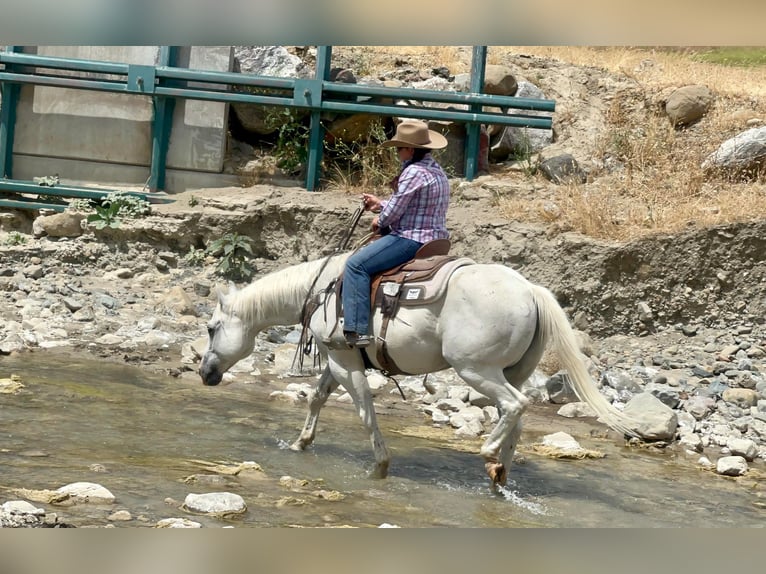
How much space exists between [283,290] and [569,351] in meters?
2.49

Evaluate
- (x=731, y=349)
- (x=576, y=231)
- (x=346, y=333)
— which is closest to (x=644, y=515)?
(x=346, y=333)

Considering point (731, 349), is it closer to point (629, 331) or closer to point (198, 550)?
point (629, 331)

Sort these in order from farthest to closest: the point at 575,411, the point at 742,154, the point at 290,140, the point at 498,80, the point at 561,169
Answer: the point at 498,80 → the point at 290,140 → the point at 561,169 → the point at 742,154 → the point at 575,411

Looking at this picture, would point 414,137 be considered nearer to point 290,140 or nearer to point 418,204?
point 418,204

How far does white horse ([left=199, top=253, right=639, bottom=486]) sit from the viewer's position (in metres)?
6.63

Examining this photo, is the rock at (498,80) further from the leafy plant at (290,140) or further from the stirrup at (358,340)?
the stirrup at (358,340)

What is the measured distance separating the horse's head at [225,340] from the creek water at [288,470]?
52 cm

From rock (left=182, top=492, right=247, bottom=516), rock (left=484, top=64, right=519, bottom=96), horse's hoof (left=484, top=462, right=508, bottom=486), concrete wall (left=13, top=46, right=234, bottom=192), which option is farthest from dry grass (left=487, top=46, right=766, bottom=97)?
rock (left=182, top=492, right=247, bottom=516)

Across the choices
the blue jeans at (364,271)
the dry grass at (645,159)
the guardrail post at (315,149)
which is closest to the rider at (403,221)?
the blue jeans at (364,271)

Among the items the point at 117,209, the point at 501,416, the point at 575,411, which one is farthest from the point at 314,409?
the point at 117,209

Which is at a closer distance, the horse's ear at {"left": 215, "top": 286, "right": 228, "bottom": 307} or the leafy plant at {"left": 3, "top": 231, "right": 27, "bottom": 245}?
the horse's ear at {"left": 215, "top": 286, "right": 228, "bottom": 307}

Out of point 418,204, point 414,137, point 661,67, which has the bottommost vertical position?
point 418,204

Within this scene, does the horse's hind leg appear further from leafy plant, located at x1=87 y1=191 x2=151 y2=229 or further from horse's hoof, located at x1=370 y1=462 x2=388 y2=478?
leafy plant, located at x1=87 y1=191 x2=151 y2=229

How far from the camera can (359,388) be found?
285 inches
